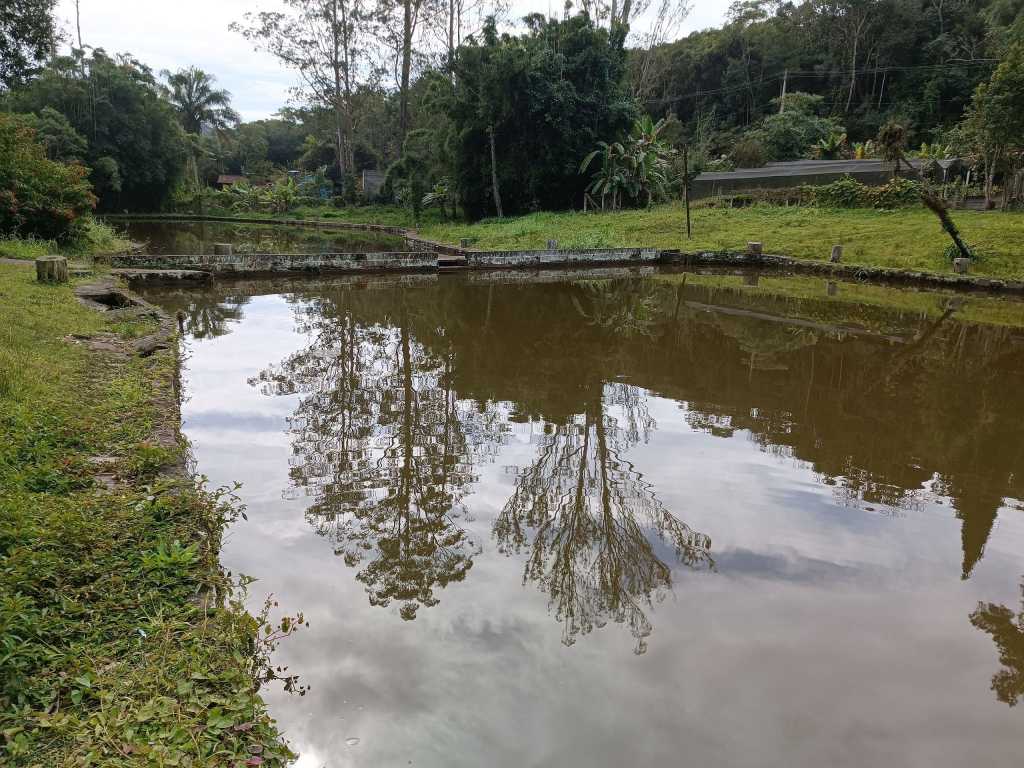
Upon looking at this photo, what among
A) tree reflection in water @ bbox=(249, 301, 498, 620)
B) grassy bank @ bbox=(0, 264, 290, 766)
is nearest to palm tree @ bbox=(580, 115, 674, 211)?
tree reflection in water @ bbox=(249, 301, 498, 620)

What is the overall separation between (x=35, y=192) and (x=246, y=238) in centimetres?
1090

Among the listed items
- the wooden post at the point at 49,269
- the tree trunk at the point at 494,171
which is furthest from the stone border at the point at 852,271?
the wooden post at the point at 49,269

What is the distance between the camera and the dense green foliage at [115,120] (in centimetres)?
2928

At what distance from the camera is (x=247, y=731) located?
85.3 inches

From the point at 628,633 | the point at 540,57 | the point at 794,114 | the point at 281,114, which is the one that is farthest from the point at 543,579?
the point at 281,114


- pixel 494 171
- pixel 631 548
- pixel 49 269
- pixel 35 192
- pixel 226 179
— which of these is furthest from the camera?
pixel 226 179

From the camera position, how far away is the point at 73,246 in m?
14.8

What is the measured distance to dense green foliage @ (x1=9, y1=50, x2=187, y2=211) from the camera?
29.3 meters

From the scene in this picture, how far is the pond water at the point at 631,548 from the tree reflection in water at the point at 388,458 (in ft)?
0.09

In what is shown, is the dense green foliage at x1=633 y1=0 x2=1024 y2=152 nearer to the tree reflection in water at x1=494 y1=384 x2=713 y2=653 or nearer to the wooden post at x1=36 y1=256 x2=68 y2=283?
the wooden post at x1=36 y1=256 x2=68 y2=283

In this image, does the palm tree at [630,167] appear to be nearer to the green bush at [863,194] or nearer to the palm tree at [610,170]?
the palm tree at [610,170]

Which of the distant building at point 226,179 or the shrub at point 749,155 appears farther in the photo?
the distant building at point 226,179

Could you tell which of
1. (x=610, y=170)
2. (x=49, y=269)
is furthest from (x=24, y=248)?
(x=610, y=170)

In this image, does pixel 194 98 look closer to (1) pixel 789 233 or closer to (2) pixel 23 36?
(2) pixel 23 36
